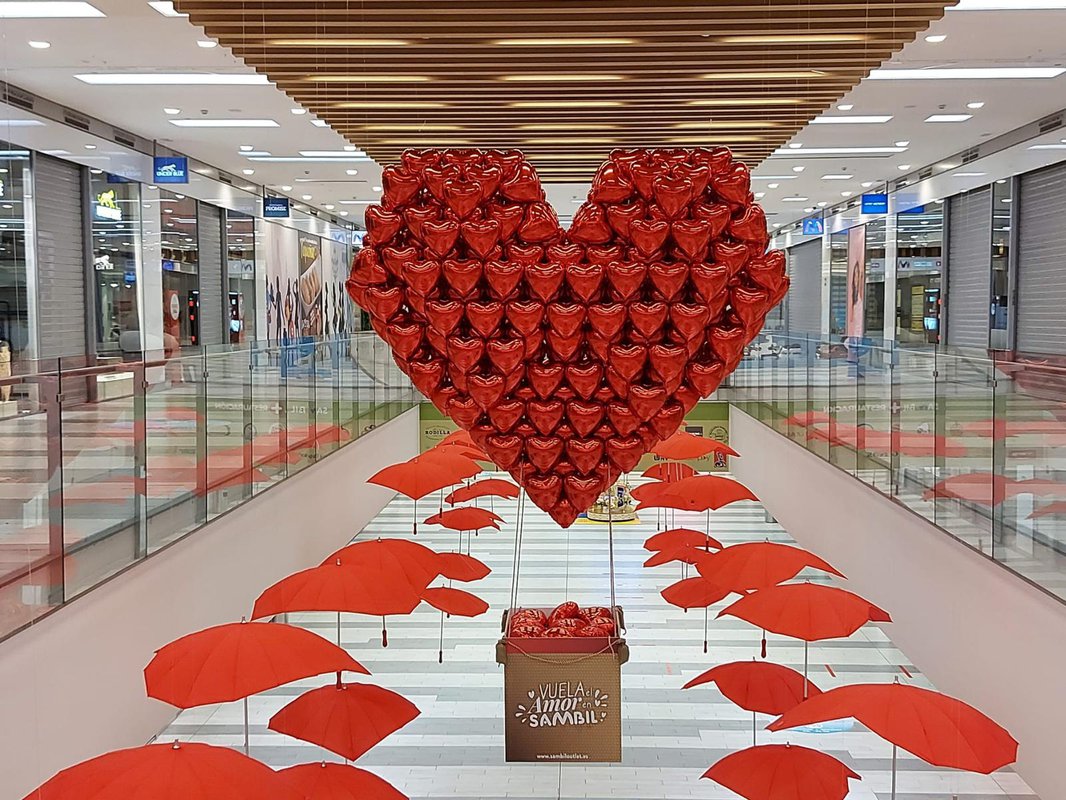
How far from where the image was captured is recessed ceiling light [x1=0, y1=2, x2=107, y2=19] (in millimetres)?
8016

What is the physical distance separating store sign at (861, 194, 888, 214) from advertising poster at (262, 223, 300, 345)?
40.5 feet

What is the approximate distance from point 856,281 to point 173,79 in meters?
17.6

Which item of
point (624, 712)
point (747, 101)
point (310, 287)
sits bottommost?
point (624, 712)

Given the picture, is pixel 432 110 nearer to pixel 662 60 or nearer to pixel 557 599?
pixel 662 60

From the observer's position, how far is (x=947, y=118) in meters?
13.5

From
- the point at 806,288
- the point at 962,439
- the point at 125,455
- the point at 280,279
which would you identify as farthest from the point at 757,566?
the point at 806,288

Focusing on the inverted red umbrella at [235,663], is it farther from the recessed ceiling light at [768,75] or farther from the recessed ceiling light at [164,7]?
the recessed ceiling light at [164,7]

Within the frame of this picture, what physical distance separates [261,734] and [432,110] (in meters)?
4.18

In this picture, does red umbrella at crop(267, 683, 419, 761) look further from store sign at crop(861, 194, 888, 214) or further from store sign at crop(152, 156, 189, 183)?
store sign at crop(861, 194, 888, 214)

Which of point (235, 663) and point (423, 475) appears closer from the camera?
point (235, 663)

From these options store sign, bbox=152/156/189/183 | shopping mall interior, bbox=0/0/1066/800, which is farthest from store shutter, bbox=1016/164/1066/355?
store sign, bbox=152/156/189/183

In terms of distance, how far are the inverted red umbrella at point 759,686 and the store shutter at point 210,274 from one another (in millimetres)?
15055

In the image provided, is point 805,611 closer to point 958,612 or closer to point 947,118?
point 958,612

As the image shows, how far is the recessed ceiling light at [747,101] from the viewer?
672 cm
